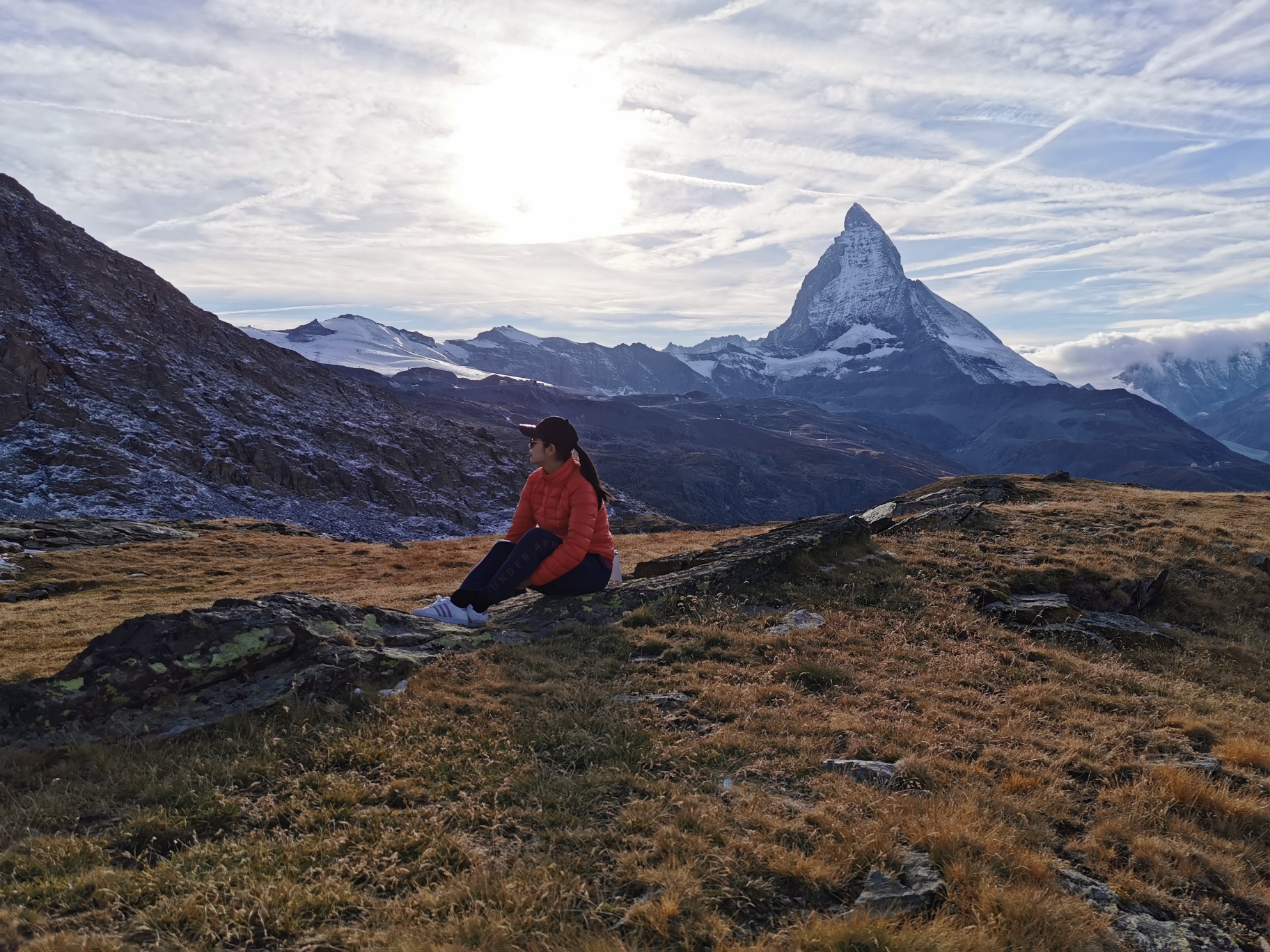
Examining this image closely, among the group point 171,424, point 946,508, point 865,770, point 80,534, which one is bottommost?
point 865,770

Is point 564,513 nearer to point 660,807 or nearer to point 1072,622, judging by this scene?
point 660,807

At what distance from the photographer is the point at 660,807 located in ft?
21.6

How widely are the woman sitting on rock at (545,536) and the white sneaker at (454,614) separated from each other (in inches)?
0.5

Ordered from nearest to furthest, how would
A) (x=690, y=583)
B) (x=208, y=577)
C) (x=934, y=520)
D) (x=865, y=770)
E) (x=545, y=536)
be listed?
(x=865, y=770) → (x=545, y=536) → (x=690, y=583) → (x=934, y=520) → (x=208, y=577)

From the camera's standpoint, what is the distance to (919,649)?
1219 cm

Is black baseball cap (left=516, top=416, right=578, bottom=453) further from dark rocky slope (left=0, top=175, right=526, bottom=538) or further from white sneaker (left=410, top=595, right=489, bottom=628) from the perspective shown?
dark rocky slope (left=0, top=175, right=526, bottom=538)

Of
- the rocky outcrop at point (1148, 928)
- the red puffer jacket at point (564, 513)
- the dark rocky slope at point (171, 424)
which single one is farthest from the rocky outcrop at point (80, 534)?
the rocky outcrop at point (1148, 928)

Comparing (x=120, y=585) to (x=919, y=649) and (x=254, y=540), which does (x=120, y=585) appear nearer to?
(x=254, y=540)

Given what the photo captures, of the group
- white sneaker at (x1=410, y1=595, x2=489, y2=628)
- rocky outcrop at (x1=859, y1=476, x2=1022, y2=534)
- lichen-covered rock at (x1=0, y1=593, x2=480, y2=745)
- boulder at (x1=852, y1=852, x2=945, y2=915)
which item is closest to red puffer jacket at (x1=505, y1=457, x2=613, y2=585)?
white sneaker at (x1=410, y1=595, x2=489, y2=628)

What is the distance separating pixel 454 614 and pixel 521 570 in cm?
152

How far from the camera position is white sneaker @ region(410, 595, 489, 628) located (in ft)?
40.8

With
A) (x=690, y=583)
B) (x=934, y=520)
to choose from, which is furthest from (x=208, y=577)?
(x=934, y=520)

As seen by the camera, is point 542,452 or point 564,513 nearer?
point 542,452

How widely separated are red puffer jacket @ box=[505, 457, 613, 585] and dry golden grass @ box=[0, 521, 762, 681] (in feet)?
17.3
